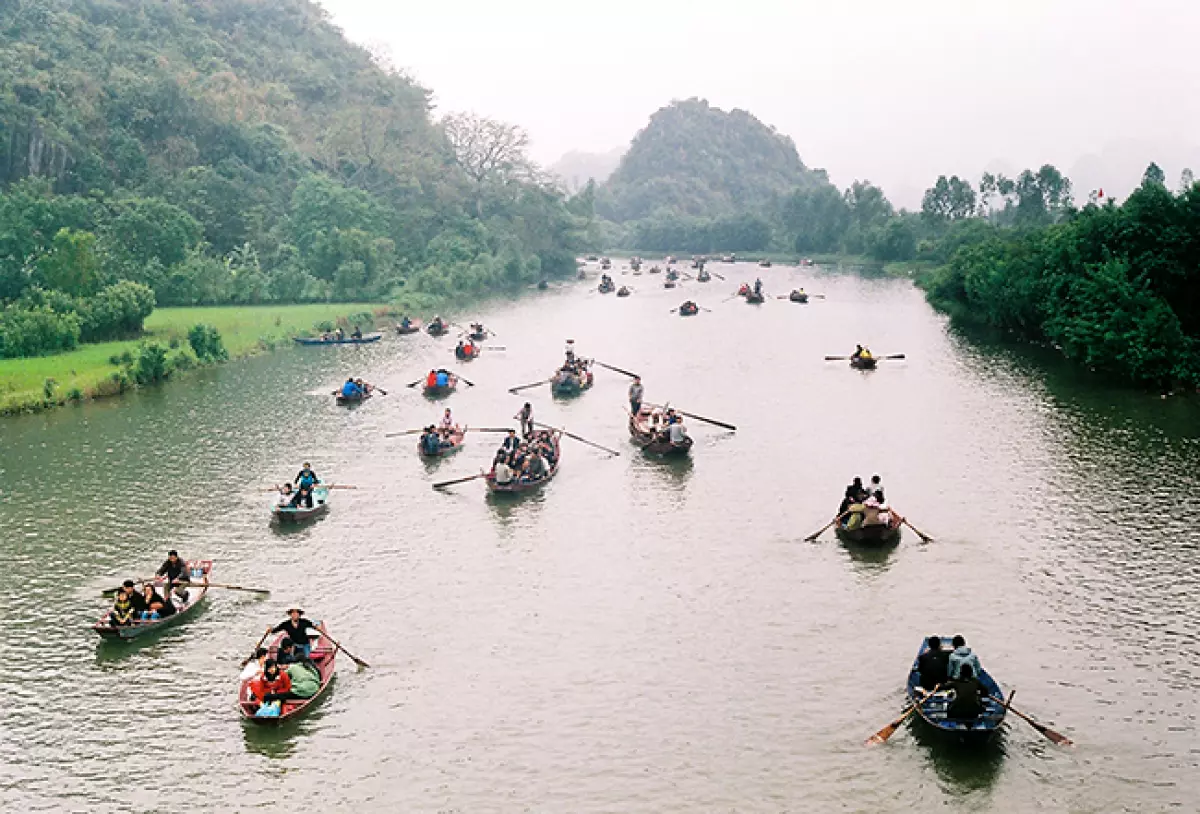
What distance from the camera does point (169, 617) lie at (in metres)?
20.4

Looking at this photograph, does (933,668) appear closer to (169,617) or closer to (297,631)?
(297,631)

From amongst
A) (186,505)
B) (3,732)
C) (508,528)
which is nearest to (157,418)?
(186,505)

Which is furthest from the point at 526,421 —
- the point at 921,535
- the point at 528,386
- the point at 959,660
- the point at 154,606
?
the point at 959,660

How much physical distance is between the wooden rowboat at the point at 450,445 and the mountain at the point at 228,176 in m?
25.5

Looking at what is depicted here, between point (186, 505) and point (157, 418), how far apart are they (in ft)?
37.1

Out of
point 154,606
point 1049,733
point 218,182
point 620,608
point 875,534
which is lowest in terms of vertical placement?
point 620,608

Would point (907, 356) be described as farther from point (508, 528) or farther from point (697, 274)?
point (697, 274)

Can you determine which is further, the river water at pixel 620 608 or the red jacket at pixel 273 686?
the red jacket at pixel 273 686

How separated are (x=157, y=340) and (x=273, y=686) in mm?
35789

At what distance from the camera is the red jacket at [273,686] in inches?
677

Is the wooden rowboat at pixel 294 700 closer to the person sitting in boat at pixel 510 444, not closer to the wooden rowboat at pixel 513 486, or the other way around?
the wooden rowboat at pixel 513 486

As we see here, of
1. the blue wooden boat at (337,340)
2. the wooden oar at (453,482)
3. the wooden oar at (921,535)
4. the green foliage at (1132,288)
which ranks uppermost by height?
the green foliage at (1132,288)

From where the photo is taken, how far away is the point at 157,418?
37.8m

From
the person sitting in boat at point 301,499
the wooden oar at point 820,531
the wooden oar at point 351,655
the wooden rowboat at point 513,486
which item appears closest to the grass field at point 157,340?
the person sitting in boat at point 301,499
